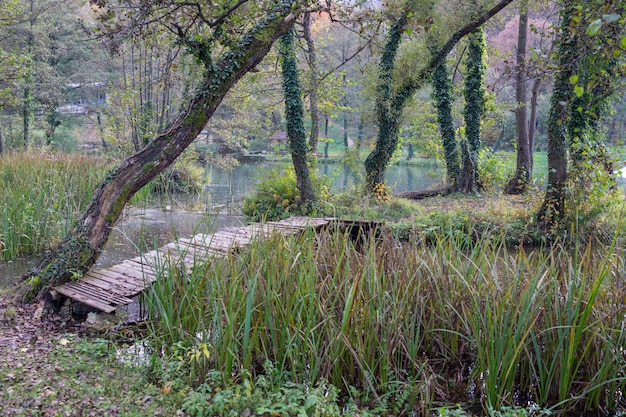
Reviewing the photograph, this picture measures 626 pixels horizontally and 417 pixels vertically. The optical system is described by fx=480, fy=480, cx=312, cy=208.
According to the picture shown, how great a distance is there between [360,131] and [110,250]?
2585 centimetres

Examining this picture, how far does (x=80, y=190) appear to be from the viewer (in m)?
8.02

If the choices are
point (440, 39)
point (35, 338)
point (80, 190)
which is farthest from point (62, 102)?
point (35, 338)

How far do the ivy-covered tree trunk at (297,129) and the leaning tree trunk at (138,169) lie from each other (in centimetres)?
467

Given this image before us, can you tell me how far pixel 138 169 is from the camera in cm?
457

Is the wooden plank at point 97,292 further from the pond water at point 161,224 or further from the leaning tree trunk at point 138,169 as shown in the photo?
the pond water at point 161,224

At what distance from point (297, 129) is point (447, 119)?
5.10 m

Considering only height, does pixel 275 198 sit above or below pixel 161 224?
above

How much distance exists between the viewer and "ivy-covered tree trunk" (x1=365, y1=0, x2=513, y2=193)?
10.8 meters

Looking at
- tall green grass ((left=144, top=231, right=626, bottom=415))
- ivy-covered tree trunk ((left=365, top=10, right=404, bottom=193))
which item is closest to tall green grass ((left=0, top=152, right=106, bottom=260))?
tall green grass ((left=144, top=231, right=626, bottom=415))

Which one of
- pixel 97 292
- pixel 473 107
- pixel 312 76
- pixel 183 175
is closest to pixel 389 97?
pixel 312 76

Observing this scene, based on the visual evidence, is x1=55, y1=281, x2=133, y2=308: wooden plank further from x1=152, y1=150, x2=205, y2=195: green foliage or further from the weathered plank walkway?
x1=152, y1=150, x2=205, y2=195: green foliage

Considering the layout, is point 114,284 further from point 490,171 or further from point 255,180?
point 490,171

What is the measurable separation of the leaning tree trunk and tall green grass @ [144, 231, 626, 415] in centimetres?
142

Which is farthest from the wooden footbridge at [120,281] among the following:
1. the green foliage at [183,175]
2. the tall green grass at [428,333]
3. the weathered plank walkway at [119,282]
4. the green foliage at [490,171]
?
the green foliage at [490,171]
